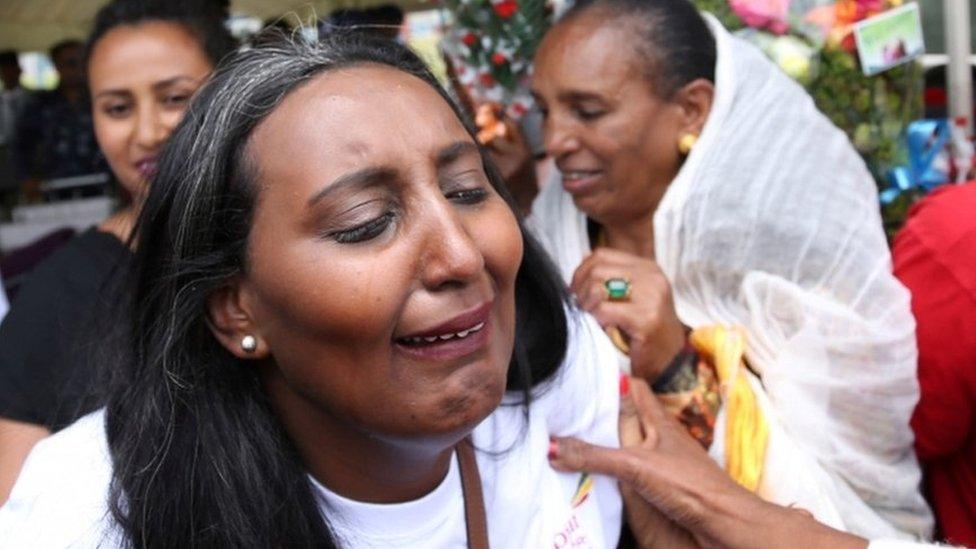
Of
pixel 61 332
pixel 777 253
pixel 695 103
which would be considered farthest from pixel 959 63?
pixel 61 332

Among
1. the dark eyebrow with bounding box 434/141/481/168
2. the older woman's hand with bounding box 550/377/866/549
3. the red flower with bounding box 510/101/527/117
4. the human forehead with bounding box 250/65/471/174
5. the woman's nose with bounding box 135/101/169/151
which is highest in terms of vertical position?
the human forehead with bounding box 250/65/471/174

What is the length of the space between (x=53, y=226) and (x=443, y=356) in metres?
4.10

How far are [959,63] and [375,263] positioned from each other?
2231 millimetres

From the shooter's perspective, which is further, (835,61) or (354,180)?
(835,61)

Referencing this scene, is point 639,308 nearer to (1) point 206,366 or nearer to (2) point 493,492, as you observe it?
(2) point 493,492

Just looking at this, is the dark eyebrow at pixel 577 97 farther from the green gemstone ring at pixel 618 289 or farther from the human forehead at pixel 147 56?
the human forehead at pixel 147 56

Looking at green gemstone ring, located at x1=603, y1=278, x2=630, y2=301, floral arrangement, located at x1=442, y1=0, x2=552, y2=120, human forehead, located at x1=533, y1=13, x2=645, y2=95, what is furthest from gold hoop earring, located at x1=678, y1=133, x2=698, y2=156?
floral arrangement, located at x1=442, y1=0, x2=552, y2=120

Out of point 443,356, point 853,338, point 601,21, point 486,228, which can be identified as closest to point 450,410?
point 443,356

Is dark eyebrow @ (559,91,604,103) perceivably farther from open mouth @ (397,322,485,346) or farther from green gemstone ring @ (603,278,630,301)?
open mouth @ (397,322,485,346)

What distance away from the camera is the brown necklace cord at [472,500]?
1.50m

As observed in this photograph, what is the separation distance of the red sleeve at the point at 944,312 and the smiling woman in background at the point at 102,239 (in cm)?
132

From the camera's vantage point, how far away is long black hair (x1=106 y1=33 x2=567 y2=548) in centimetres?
130

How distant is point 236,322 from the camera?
1365 mm

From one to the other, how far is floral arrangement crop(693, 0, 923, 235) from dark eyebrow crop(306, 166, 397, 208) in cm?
141
